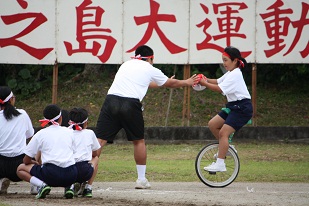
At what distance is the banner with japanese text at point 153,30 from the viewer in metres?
17.8

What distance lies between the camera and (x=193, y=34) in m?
18.0

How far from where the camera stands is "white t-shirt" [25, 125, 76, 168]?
33.2 ft

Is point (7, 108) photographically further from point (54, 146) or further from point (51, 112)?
point (54, 146)

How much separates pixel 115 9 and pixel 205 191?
7498mm

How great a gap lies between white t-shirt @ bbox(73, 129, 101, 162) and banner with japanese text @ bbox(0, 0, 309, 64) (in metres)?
7.32

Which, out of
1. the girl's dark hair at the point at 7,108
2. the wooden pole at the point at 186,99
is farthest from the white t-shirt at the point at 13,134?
the wooden pole at the point at 186,99

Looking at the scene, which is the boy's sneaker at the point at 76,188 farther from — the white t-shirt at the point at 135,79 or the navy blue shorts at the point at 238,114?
the navy blue shorts at the point at 238,114

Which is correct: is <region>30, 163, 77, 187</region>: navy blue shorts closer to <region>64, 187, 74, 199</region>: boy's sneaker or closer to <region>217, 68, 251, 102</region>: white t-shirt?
<region>64, 187, 74, 199</region>: boy's sneaker

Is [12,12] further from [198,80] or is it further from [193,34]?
[198,80]

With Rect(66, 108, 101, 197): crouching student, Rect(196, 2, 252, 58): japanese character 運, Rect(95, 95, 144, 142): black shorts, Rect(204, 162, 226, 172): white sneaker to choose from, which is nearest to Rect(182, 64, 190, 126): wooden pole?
Rect(196, 2, 252, 58): japanese character 運

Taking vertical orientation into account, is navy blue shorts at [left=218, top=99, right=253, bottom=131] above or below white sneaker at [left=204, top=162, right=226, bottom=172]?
above

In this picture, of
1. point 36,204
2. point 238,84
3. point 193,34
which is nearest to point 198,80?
point 238,84

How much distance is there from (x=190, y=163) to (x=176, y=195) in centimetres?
480

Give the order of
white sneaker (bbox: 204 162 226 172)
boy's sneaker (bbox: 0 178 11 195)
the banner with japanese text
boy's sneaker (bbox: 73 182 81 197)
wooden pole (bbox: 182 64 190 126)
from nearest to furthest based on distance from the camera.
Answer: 1. boy's sneaker (bbox: 73 182 81 197)
2. boy's sneaker (bbox: 0 178 11 195)
3. white sneaker (bbox: 204 162 226 172)
4. the banner with japanese text
5. wooden pole (bbox: 182 64 190 126)
